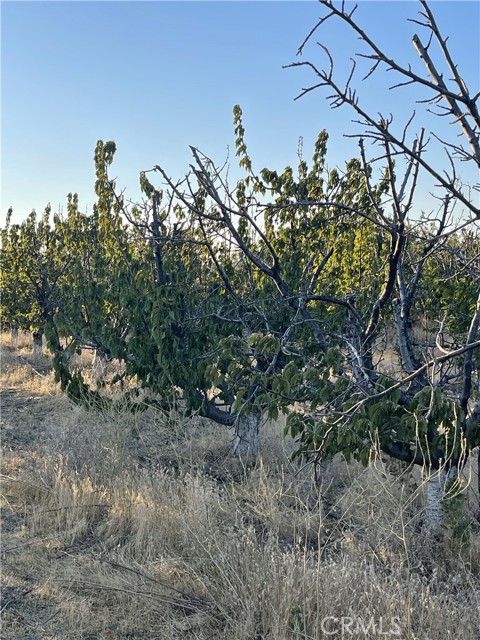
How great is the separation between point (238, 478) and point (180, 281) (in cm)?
219

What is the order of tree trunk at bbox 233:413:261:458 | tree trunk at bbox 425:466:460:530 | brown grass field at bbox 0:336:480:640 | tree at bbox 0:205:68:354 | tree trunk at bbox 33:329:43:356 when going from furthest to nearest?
tree trunk at bbox 33:329:43:356
tree at bbox 0:205:68:354
tree trunk at bbox 233:413:261:458
tree trunk at bbox 425:466:460:530
brown grass field at bbox 0:336:480:640

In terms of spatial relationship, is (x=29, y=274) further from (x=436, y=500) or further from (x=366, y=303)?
(x=436, y=500)

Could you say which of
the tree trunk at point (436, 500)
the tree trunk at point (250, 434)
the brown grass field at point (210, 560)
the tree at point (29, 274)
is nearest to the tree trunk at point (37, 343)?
the tree at point (29, 274)

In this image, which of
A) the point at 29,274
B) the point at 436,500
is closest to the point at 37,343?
the point at 29,274

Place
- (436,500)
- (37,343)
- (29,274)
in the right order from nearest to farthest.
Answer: (436,500)
(29,274)
(37,343)

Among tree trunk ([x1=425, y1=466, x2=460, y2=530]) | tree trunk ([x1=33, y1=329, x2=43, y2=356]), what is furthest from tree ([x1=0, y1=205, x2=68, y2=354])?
tree trunk ([x1=425, y1=466, x2=460, y2=530])

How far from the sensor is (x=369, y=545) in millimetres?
3811

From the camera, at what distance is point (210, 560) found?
3.49 metres

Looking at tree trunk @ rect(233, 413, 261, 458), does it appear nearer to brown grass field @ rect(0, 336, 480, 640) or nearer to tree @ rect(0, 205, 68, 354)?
brown grass field @ rect(0, 336, 480, 640)

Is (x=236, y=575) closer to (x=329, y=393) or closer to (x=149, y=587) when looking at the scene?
(x=149, y=587)

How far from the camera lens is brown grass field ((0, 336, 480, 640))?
2.85 m

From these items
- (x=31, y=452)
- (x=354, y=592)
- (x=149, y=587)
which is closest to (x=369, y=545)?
(x=354, y=592)

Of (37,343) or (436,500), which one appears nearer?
(436,500)

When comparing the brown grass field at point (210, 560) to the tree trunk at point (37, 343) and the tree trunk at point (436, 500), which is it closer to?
the tree trunk at point (436, 500)
